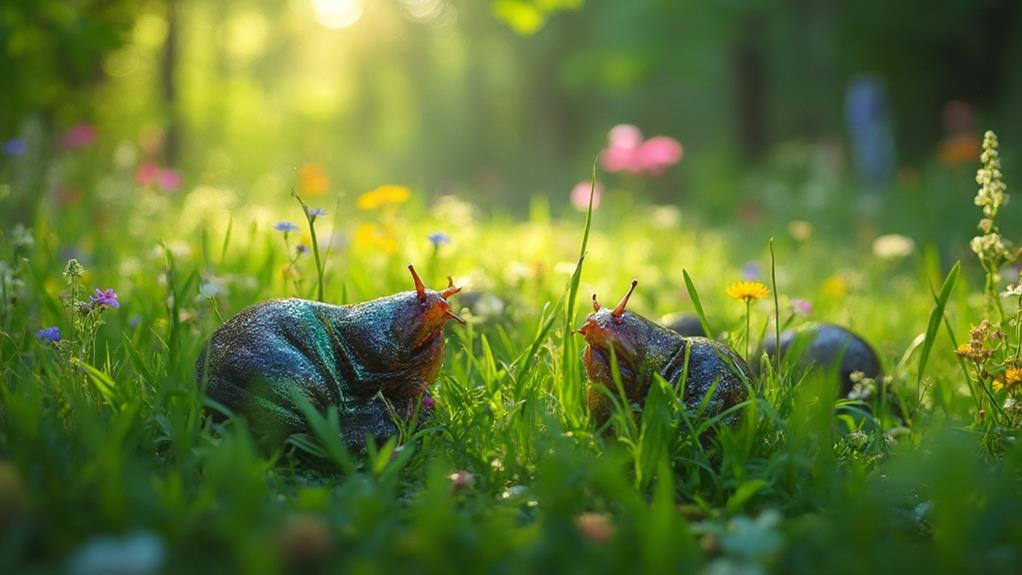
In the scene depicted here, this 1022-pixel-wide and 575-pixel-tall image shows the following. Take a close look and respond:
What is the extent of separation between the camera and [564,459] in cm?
193

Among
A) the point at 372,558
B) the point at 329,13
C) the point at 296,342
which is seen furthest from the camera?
the point at 329,13

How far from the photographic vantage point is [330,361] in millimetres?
2295

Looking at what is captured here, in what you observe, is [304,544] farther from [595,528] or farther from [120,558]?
[595,528]

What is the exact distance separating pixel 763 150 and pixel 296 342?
12.9 metres

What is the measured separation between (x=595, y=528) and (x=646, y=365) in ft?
2.32

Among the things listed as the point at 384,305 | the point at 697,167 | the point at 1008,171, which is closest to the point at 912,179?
the point at 1008,171

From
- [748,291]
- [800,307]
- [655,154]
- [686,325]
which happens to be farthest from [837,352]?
[655,154]

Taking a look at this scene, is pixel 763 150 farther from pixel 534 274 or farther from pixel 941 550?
pixel 941 550

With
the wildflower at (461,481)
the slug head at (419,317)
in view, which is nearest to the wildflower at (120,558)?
the wildflower at (461,481)

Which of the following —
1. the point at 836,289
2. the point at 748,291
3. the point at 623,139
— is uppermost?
the point at 623,139

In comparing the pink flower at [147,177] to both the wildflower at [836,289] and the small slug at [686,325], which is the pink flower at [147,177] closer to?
the small slug at [686,325]

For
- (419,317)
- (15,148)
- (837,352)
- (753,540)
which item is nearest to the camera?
(753,540)

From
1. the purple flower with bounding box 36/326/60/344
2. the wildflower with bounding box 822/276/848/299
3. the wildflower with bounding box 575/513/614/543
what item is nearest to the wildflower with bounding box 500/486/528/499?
the wildflower with bounding box 575/513/614/543

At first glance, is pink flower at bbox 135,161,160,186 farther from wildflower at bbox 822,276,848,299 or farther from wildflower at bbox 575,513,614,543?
wildflower at bbox 575,513,614,543
